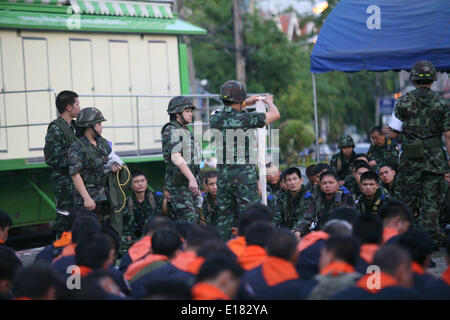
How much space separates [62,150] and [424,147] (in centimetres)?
395

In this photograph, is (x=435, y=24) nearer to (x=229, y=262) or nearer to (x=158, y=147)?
(x=158, y=147)

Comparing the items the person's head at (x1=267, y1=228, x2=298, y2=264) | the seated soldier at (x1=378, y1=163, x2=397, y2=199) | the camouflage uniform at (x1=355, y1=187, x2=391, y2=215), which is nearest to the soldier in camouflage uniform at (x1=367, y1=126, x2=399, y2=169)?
the seated soldier at (x1=378, y1=163, x2=397, y2=199)

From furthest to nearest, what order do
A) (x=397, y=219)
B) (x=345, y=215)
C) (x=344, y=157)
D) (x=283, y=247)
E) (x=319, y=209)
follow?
1. (x=344, y=157)
2. (x=319, y=209)
3. (x=345, y=215)
4. (x=397, y=219)
5. (x=283, y=247)

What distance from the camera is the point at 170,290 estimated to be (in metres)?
3.71

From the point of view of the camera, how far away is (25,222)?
382 inches

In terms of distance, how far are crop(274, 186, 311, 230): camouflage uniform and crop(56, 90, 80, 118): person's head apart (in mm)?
2835

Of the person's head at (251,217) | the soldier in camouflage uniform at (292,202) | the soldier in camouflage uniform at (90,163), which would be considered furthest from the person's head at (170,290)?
the soldier in camouflage uniform at (292,202)

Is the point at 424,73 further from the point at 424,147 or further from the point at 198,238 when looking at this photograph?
the point at 198,238

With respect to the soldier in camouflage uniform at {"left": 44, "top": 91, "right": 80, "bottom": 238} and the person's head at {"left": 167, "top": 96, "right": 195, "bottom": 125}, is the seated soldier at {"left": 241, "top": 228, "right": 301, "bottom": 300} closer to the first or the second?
the person's head at {"left": 167, "top": 96, "right": 195, "bottom": 125}

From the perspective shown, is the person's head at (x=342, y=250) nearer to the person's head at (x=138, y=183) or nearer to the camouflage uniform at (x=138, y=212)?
the camouflage uniform at (x=138, y=212)

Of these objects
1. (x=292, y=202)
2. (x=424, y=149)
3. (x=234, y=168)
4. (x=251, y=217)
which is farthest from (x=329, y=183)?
(x=251, y=217)

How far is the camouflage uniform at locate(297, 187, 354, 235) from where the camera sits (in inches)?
297
